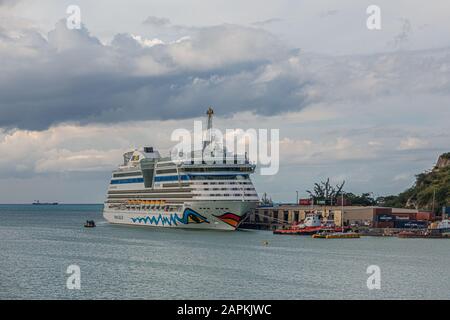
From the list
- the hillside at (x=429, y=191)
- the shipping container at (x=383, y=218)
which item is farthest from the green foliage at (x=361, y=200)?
the shipping container at (x=383, y=218)

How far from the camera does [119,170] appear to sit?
427 ft

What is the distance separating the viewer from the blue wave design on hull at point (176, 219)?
103044 millimetres

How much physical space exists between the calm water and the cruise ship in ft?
14.7

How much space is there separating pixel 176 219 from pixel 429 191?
220 feet

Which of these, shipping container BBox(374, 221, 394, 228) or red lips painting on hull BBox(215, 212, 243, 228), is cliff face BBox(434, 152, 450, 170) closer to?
shipping container BBox(374, 221, 394, 228)

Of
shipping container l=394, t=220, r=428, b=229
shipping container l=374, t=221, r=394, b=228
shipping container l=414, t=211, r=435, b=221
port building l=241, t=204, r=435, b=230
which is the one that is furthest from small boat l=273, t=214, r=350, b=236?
shipping container l=414, t=211, r=435, b=221

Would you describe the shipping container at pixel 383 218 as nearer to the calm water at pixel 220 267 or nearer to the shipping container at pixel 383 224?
the shipping container at pixel 383 224

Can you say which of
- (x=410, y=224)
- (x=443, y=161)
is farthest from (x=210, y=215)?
(x=443, y=161)

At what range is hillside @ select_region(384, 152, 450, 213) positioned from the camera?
148750 mm

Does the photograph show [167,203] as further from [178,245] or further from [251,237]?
[178,245]

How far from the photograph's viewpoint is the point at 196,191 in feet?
337

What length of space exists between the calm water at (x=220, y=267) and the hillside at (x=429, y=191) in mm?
51974

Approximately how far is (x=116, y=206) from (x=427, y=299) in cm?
8702
